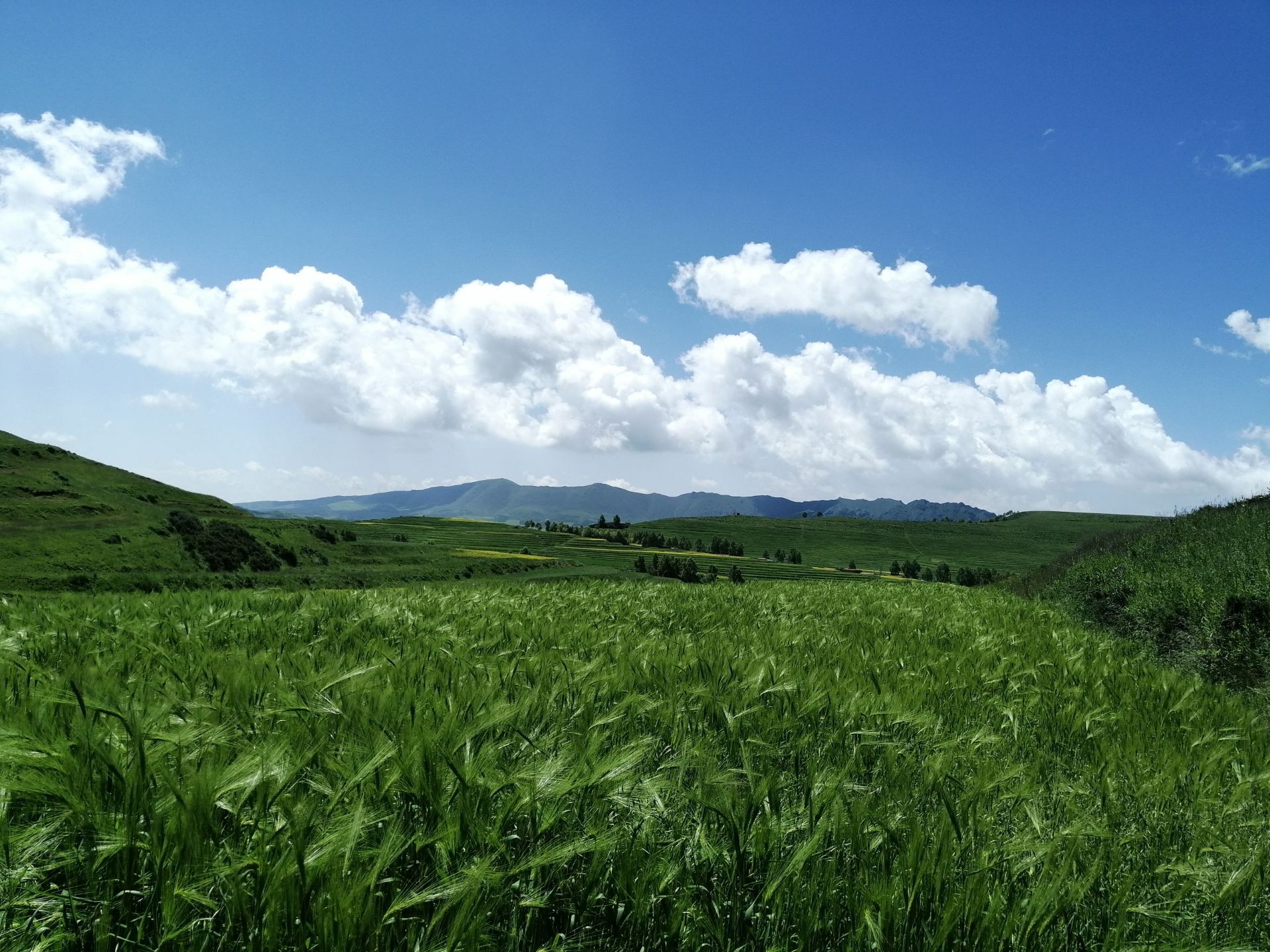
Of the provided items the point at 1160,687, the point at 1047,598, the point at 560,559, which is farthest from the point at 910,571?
the point at 1160,687

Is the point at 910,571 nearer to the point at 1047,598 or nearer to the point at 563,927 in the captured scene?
the point at 1047,598

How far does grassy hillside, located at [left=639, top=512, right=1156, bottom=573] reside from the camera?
123938mm

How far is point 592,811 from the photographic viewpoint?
1909 mm

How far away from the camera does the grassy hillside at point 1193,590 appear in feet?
28.0

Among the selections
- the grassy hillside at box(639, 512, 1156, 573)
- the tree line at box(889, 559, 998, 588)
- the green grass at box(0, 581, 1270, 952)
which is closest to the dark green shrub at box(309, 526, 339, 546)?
the grassy hillside at box(639, 512, 1156, 573)

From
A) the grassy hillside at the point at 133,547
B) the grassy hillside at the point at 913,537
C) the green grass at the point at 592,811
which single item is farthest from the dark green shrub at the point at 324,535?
the green grass at the point at 592,811

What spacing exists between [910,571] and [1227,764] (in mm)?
106613

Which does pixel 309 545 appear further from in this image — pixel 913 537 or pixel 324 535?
pixel 913 537

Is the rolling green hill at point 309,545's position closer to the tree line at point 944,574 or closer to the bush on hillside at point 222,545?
the bush on hillside at point 222,545

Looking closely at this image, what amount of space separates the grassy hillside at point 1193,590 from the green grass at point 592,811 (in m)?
6.24

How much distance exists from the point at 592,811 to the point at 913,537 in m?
160


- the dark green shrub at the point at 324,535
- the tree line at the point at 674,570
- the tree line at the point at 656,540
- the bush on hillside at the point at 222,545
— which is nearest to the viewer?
the bush on hillside at the point at 222,545

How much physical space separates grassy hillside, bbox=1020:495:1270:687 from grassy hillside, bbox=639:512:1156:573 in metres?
104

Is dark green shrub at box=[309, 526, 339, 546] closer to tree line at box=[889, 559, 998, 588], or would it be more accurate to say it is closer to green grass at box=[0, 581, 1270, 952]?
tree line at box=[889, 559, 998, 588]
